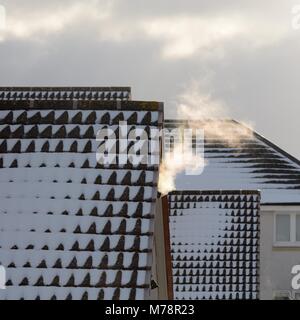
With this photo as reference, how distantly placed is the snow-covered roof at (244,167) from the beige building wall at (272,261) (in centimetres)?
93

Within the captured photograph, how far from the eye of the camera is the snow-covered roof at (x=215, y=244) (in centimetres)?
2250

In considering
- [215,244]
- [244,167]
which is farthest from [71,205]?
[244,167]

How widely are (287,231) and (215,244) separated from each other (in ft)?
35.5

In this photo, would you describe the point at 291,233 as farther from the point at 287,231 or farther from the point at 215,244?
the point at 215,244

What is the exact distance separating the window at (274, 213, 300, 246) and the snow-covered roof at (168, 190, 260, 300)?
8.59m

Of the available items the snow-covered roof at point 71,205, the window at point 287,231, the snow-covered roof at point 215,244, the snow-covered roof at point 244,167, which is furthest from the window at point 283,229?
the snow-covered roof at point 71,205

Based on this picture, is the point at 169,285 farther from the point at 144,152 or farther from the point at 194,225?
the point at 194,225

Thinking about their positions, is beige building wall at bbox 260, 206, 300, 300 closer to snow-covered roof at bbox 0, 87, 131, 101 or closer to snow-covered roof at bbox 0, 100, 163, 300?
snow-covered roof at bbox 0, 87, 131, 101

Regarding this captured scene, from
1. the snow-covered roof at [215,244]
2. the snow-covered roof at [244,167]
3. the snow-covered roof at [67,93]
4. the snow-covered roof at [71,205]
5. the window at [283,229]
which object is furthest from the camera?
the snow-covered roof at [244,167]

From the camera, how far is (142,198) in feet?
26.8

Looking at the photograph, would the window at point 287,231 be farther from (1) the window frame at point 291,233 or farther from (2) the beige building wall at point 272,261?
(2) the beige building wall at point 272,261

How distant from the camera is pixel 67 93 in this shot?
101 ft
